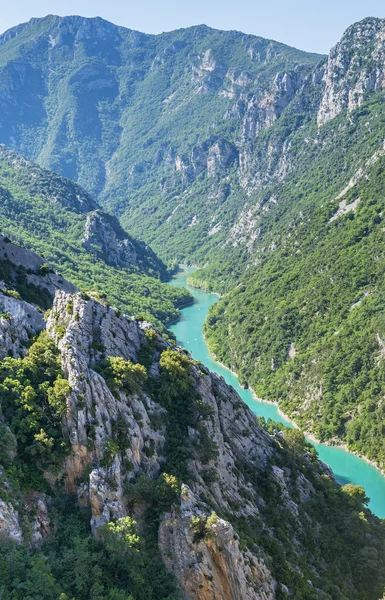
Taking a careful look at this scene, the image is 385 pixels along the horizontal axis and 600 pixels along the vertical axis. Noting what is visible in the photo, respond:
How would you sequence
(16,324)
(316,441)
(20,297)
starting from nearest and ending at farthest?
1. (16,324)
2. (20,297)
3. (316,441)

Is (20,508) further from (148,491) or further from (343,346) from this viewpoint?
(343,346)

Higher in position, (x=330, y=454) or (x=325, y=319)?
(x=325, y=319)

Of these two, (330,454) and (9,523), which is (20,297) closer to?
(9,523)

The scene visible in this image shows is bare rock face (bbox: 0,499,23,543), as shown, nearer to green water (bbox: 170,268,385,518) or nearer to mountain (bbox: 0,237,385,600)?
mountain (bbox: 0,237,385,600)

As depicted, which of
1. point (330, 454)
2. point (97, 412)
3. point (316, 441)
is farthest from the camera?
point (316, 441)

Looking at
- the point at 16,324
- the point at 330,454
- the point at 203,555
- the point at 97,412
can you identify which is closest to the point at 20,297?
the point at 16,324

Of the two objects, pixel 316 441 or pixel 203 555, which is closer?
pixel 203 555
